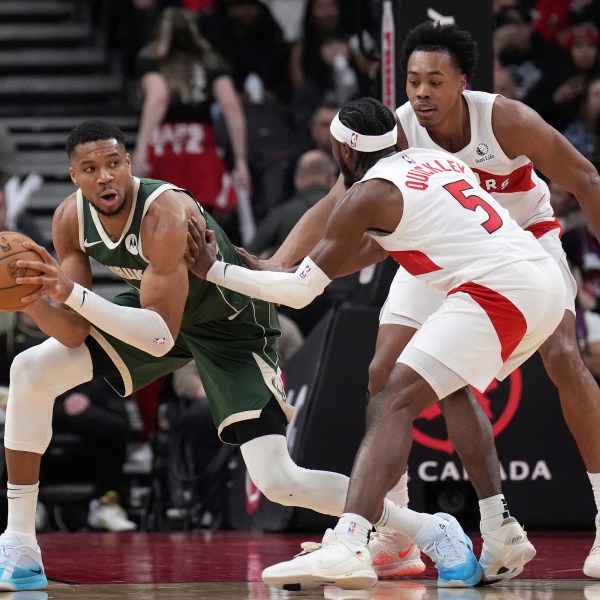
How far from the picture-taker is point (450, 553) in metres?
5.06

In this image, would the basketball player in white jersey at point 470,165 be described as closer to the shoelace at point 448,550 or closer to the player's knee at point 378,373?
the player's knee at point 378,373

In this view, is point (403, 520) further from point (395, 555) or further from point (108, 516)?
point (108, 516)

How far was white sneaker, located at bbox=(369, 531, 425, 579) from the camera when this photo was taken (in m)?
5.44

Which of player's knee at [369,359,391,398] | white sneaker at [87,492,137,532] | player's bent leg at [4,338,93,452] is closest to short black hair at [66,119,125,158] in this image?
player's bent leg at [4,338,93,452]

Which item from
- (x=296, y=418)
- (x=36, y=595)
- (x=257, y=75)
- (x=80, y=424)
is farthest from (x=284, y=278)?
(x=257, y=75)

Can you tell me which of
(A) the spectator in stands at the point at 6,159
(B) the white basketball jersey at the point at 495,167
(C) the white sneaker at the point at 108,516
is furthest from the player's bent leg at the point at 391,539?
(A) the spectator in stands at the point at 6,159

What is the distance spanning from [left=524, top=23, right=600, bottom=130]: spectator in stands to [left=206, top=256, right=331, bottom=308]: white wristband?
5802 mm

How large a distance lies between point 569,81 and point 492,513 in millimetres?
5902

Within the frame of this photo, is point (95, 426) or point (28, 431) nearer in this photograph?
point (28, 431)

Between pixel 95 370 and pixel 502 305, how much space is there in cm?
151

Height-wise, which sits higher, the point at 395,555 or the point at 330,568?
the point at 330,568

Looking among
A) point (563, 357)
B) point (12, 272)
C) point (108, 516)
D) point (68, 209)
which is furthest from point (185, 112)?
point (12, 272)

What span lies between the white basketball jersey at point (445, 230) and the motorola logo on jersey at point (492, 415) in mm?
2251

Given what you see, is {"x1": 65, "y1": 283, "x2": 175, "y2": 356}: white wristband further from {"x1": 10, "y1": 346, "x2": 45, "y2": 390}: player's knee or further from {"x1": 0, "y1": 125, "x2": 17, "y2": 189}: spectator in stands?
{"x1": 0, "y1": 125, "x2": 17, "y2": 189}: spectator in stands
